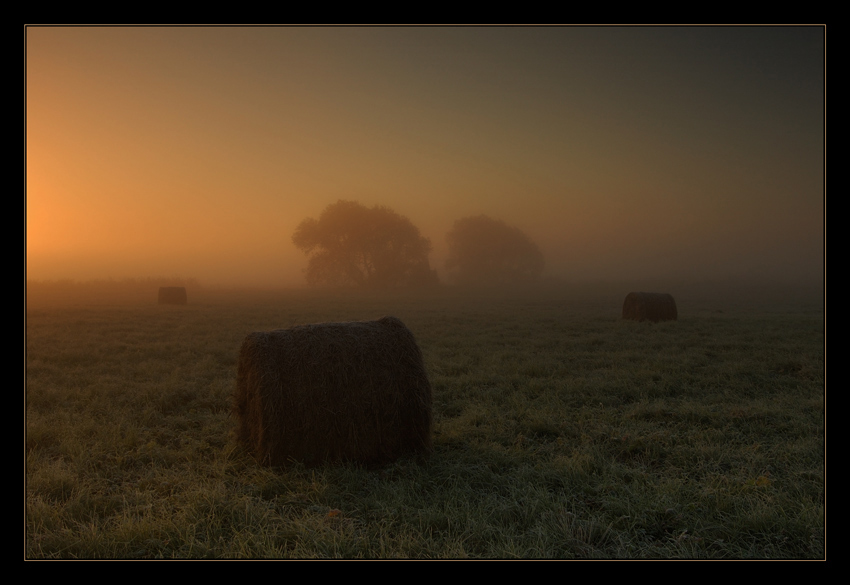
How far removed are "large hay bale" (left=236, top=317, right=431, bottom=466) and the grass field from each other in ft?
0.93

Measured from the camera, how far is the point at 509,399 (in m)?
7.84

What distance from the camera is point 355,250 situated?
60.6 meters

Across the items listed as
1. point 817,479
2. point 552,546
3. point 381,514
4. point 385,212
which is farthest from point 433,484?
point 385,212

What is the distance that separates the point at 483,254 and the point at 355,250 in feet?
75.0

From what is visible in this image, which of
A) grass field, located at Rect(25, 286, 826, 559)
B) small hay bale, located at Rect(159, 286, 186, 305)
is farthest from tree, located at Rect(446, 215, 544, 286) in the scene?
grass field, located at Rect(25, 286, 826, 559)

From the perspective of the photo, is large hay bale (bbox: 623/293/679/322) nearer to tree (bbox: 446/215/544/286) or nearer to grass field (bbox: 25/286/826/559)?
grass field (bbox: 25/286/826/559)

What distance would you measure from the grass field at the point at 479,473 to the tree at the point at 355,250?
5003 centimetres

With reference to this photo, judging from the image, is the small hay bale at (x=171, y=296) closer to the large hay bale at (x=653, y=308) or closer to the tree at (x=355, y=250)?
the large hay bale at (x=653, y=308)

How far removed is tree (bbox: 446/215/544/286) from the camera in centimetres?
7419

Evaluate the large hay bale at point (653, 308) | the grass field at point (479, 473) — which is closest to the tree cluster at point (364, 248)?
the large hay bale at point (653, 308)

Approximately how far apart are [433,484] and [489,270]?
71.3m

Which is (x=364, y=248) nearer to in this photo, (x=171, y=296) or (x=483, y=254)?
(x=483, y=254)

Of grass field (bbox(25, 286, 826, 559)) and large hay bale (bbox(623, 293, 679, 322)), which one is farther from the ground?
large hay bale (bbox(623, 293, 679, 322))

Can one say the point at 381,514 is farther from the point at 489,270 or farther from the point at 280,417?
the point at 489,270
